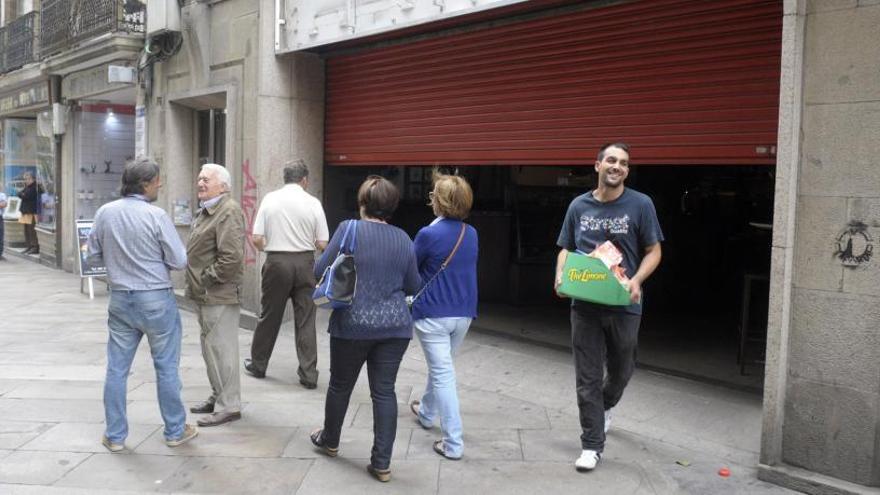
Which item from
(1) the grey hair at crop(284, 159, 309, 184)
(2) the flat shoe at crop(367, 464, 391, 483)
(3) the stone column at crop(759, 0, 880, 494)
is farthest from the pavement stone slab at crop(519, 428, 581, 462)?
(1) the grey hair at crop(284, 159, 309, 184)

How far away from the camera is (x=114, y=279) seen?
4648 millimetres

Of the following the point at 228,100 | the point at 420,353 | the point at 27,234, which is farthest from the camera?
the point at 27,234

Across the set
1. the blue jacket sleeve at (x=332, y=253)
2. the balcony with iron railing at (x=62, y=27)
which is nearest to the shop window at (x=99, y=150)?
the balcony with iron railing at (x=62, y=27)

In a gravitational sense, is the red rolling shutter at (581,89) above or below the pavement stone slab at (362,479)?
above

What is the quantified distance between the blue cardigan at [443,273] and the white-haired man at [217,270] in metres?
1.26

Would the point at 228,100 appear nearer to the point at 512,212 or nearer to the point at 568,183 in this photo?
the point at 512,212

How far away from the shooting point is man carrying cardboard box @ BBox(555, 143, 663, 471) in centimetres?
445

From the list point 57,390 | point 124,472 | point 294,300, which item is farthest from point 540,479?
point 57,390

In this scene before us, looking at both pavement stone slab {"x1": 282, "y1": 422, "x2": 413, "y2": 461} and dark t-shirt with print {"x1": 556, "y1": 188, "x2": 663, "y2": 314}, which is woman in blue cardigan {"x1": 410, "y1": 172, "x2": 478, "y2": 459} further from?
dark t-shirt with print {"x1": 556, "y1": 188, "x2": 663, "y2": 314}

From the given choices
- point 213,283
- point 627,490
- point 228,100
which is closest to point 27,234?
point 228,100

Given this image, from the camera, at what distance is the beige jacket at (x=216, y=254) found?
5.07 metres

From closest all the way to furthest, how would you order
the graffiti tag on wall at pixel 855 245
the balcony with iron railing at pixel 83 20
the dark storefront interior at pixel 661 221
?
1. the graffiti tag on wall at pixel 855 245
2. the dark storefront interior at pixel 661 221
3. the balcony with iron railing at pixel 83 20

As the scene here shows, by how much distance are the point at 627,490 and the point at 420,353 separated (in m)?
3.44

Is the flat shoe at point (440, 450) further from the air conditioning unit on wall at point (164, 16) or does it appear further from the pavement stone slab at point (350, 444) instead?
the air conditioning unit on wall at point (164, 16)
